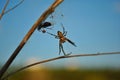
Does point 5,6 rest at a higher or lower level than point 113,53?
higher

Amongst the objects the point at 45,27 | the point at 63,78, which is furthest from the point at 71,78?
the point at 45,27

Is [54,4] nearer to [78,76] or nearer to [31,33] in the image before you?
[31,33]

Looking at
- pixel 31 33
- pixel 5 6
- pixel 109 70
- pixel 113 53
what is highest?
pixel 5 6

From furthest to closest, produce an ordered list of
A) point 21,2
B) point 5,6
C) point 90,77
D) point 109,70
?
point 109,70
point 90,77
point 21,2
point 5,6

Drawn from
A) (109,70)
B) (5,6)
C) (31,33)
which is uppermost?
(5,6)

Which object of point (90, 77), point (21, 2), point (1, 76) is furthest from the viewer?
point (90, 77)

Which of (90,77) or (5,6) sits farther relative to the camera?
(90,77)

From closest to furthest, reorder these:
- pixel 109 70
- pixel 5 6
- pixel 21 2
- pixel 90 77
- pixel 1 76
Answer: pixel 1 76, pixel 5 6, pixel 21 2, pixel 90 77, pixel 109 70

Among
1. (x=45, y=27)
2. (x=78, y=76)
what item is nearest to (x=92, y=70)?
(x=78, y=76)

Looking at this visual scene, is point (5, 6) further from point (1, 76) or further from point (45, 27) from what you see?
point (1, 76)
